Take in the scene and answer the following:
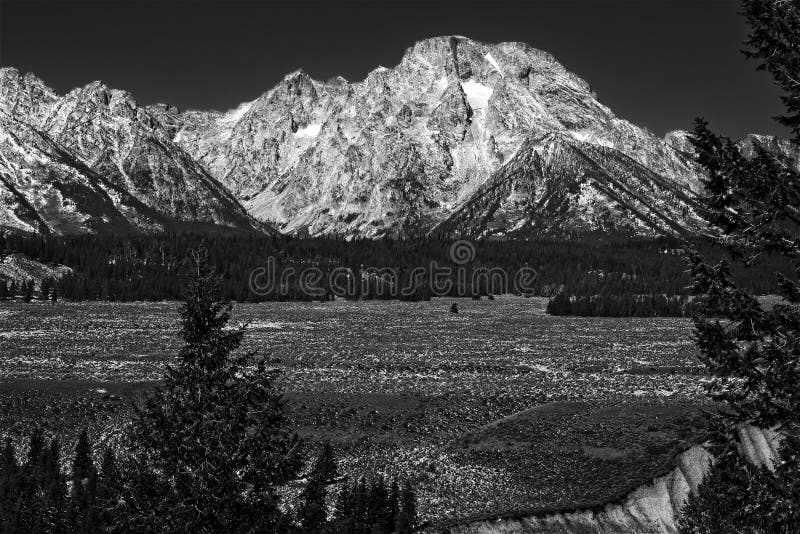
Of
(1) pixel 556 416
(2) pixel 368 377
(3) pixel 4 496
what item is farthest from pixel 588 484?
(2) pixel 368 377

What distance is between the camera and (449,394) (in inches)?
1844

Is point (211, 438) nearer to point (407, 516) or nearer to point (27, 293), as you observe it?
point (407, 516)

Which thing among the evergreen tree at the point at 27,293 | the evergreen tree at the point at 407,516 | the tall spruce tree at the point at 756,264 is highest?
the tall spruce tree at the point at 756,264

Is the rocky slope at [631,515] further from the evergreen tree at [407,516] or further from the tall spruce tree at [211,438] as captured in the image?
the tall spruce tree at [211,438]

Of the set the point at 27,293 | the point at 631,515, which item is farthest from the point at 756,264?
the point at 27,293

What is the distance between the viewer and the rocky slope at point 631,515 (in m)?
22.5

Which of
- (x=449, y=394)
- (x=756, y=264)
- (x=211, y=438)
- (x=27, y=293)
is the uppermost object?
(x=756, y=264)

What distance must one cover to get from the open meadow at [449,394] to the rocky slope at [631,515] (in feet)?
2.68

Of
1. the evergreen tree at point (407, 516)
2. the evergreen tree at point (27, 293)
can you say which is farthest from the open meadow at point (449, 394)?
the evergreen tree at point (27, 293)

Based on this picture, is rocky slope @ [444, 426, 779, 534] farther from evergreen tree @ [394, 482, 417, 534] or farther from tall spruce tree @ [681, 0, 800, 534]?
tall spruce tree @ [681, 0, 800, 534]

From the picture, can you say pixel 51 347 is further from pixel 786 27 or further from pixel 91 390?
pixel 786 27

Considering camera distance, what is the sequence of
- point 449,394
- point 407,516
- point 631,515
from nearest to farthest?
point 631,515 < point 407,516 < point 449,394

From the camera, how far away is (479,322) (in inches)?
4277

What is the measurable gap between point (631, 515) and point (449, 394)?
24.3m
